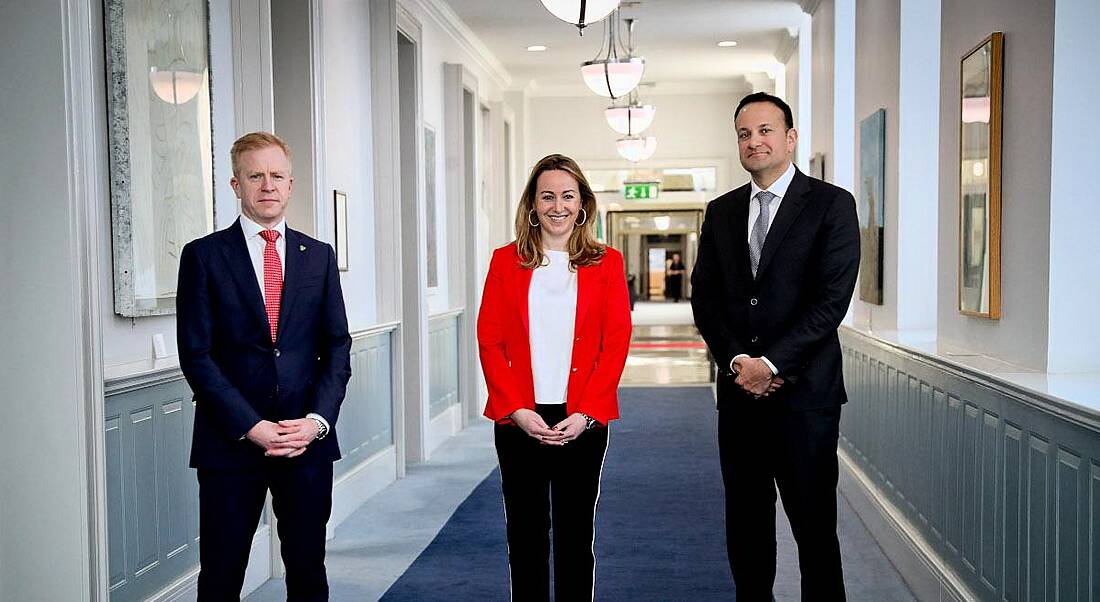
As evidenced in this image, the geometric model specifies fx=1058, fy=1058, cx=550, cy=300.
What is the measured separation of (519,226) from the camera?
3.11 m

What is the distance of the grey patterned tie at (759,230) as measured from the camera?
3320 millimetres

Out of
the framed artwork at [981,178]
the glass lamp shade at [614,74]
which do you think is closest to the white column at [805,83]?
the glass lamp shade at [614,74]

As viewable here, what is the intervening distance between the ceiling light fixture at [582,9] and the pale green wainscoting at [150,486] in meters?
2.51

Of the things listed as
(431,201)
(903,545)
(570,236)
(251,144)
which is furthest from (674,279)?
(251,144)

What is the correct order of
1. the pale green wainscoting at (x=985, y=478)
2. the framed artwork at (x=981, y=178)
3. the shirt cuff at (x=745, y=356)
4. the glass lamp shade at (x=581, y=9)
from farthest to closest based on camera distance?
the glass lamp shade at (x=581, y=9) < the framed artwork at (x=981, y=178) < the shirt cuff at (x=745, y=356) < the pale green wainscoting at (x=985, y=478)

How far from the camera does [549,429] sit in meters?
3.00

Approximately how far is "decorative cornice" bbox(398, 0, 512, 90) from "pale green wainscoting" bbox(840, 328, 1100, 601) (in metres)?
4.30

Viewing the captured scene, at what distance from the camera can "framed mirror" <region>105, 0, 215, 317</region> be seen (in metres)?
3.62

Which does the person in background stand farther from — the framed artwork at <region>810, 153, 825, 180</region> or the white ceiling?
the framed artwork at <region>810, 153, 825, 180</region>

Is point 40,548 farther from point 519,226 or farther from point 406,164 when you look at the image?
point 406,164

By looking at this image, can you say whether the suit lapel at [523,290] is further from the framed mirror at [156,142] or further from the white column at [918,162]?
the white column at [918,162]

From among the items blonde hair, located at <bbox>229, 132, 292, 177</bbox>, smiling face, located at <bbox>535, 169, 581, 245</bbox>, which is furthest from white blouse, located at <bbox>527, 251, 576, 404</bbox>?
blonde hair, located at <bbox>229, 132, 292, 177</bbox>

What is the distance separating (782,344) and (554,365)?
71cm

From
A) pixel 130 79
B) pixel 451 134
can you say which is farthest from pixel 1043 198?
pixel 451 134
